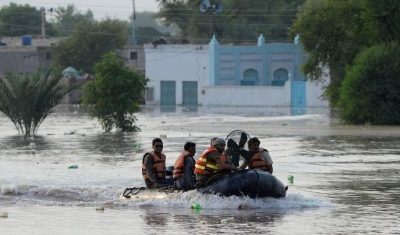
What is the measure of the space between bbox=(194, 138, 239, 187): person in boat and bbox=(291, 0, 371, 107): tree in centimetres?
3214

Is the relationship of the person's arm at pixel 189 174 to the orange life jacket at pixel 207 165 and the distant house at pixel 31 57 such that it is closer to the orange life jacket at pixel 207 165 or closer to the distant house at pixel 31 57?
the orange life jacket at pixel 207 165

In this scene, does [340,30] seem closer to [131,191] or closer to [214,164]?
[131,191]

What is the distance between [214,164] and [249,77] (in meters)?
64.6

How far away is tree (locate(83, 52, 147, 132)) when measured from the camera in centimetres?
4422

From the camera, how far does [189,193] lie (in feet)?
67.2

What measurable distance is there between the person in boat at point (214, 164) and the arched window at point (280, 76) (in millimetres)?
64121

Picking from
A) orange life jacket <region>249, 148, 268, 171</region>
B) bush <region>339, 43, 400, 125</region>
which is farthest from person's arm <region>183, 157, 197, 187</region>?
bush <region>339, 43, 400, 125</region>

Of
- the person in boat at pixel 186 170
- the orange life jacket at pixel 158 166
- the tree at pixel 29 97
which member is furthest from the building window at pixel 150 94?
the person in boat at pixel 186 170

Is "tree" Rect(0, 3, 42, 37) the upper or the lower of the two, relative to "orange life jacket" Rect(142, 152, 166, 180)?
upper

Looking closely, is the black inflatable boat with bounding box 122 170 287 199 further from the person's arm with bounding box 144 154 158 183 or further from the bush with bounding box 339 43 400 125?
the bush with bounding box 339 43 400 125

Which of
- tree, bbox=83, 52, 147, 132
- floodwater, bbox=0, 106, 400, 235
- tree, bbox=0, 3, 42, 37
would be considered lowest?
floodwater, bbox=0, 106, 400, 235

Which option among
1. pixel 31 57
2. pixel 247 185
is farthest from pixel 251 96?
pixel 247 185

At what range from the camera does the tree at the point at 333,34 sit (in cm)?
5240

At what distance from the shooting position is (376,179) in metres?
25.0
